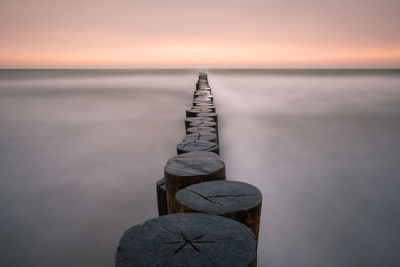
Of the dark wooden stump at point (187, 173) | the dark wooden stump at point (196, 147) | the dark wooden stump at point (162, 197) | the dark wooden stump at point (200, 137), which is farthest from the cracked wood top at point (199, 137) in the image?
the dark wooden stump at point (187, 173)

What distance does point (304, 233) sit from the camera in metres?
3.24

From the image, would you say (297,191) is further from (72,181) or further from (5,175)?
(5,175)

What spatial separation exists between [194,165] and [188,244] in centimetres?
95

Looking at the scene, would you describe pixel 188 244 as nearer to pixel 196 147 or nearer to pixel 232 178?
pixel 196 147

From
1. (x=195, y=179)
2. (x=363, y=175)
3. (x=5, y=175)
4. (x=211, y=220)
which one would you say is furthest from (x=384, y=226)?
(x=5, y=175)

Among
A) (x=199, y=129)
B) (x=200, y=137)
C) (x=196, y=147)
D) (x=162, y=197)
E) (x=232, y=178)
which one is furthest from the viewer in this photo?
(x=232, y=178)

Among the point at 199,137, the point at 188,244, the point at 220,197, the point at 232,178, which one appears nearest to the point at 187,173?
the point at 220,197

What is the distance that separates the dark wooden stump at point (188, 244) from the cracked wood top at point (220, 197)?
0.47 feet

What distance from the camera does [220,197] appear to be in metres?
1.61

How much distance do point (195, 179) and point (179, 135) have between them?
6650 millimetres

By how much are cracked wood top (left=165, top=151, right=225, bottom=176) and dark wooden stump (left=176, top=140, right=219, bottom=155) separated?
1.06 ft

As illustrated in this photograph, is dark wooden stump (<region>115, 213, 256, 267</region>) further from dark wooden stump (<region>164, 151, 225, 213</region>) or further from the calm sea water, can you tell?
the calm sea water

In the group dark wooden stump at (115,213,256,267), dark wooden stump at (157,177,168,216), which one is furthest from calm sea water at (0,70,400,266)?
dark wooden stump at (115,213,256,267)

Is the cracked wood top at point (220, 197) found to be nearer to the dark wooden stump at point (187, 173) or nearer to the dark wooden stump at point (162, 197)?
the dark wooden stump at point (187, 173)
